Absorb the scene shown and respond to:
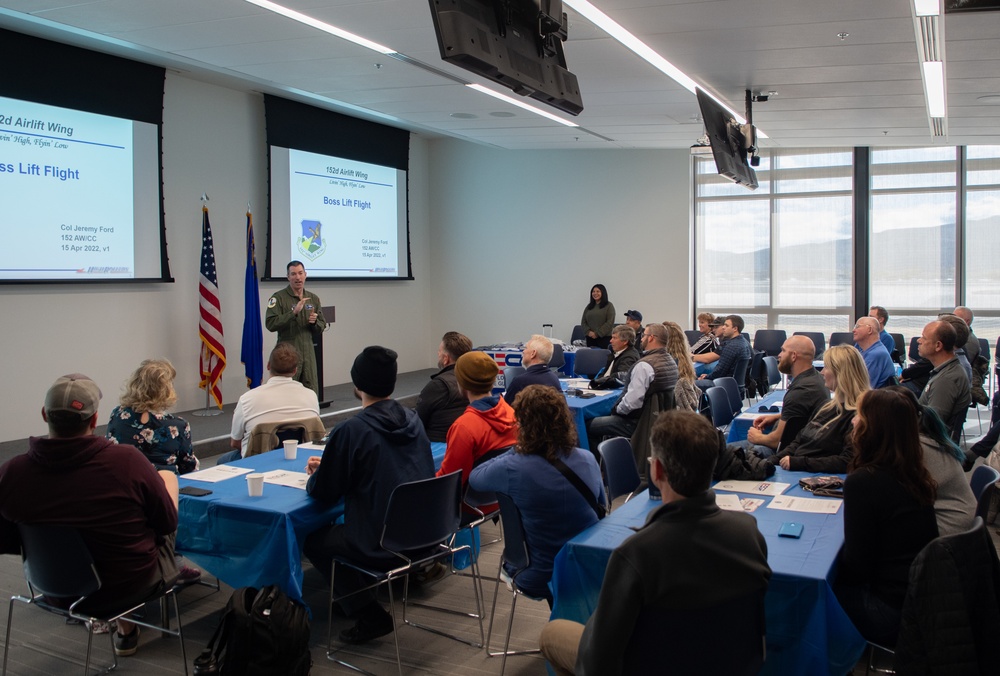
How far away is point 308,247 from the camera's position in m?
10.3

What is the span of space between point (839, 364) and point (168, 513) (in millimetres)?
3000

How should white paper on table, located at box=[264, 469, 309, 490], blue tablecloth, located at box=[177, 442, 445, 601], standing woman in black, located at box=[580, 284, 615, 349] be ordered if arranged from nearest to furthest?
blue tablecloth, located at box=[177, 442, 445, 601], white paper on table, located at box=[264, 469, 309, 490], standing woman in black, located at box=[580, 284, 615, 349]

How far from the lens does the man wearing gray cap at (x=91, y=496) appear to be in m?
2.88

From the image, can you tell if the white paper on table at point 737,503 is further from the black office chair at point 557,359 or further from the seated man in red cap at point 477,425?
the black office chair at point 557,359

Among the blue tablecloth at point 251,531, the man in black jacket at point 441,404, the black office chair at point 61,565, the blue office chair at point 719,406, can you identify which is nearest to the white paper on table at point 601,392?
the blue office chair at point 719,406

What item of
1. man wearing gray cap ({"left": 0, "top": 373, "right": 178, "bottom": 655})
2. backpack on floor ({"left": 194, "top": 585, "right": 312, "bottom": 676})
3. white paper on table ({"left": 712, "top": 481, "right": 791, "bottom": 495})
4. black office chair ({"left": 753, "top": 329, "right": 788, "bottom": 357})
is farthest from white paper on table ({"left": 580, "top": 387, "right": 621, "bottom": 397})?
black office chair ({"left": 753, "top": 329, "right": 788, "bottom": 357})

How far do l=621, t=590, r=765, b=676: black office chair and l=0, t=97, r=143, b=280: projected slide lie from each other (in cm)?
701

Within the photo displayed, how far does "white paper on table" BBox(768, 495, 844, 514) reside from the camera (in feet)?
10.3

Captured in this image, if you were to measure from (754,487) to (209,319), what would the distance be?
21.5ft

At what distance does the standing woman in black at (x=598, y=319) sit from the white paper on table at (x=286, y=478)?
315 inches

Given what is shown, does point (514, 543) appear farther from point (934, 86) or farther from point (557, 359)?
point (557, 359)

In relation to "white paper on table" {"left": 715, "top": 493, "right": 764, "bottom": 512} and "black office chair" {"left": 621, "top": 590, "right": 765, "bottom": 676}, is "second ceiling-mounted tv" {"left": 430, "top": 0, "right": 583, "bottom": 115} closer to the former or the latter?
"white paper on table" {"left": 715, "top": 493, "right": 764, "bottom": 512}

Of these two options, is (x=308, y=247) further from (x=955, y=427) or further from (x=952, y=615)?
(x=952, y=615)

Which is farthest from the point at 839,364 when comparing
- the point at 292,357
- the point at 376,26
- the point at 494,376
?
the point at 376,26
